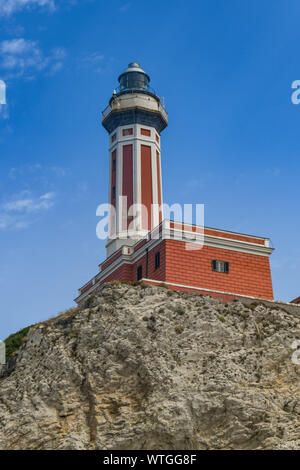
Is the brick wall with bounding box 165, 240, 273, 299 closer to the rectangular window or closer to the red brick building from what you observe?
the red brick building

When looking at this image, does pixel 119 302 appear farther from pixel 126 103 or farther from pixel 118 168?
pixel 126 103

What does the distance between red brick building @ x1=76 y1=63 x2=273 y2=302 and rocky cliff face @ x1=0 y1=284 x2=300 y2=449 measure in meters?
4.00

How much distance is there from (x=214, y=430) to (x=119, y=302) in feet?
33.7

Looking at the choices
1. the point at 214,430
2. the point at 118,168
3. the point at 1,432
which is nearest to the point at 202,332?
the point at 214,430

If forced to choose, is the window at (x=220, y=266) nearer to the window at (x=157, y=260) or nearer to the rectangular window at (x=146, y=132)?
the window at (x=157, y=260)

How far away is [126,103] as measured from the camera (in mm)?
57750

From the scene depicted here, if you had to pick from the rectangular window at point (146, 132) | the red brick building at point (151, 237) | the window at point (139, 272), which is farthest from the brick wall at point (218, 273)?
the rectangular window at point (146, 132)

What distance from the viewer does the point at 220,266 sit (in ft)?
152

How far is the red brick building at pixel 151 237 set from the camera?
149ft

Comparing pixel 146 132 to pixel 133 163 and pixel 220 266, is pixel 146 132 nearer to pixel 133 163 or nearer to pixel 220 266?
pixel 133 163

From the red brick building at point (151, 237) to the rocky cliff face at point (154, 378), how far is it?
400 centimetres

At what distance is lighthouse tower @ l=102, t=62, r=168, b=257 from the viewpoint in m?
54.0

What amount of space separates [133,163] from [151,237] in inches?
405
